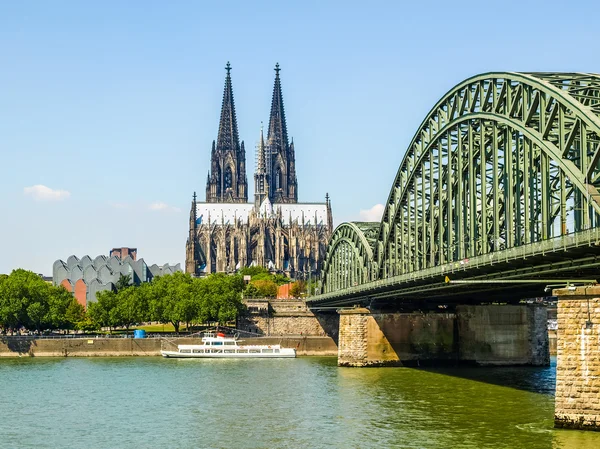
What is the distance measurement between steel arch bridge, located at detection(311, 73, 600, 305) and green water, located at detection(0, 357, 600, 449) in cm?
780

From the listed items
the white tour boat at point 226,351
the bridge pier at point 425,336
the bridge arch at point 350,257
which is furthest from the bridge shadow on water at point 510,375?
the white tour boat at point 226,351

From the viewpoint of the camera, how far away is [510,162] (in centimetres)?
6209

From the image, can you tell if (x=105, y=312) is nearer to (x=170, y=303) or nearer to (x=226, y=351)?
(x=170, y=303)

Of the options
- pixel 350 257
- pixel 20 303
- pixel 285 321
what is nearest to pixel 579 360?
pixel 350 257

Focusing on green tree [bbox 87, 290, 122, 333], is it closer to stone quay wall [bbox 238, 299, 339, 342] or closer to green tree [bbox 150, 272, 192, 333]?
green tree [bbox 150, 272, 192, 333]

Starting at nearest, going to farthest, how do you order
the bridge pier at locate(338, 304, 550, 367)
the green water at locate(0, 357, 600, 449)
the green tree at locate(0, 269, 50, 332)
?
the green water at locate(0, 357, 600, 449) → the bridge pier at locate(338, 304, 550, 367) → the green tree at locate(0, 269, 50, 332)

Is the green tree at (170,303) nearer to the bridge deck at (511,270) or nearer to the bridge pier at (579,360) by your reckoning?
the bridge deck at (511,270)

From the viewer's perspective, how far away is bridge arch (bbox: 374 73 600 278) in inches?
2064

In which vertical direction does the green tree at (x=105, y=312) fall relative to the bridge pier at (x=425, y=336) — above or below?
above

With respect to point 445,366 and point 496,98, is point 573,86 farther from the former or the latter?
point 445,366

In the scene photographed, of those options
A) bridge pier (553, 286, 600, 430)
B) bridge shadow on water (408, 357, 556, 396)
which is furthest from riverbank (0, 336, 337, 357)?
bridge pier (553, 286, 600, 430)

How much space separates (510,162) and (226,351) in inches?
2461

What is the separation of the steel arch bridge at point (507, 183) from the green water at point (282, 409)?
7.80 m

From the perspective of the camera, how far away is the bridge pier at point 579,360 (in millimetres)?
45344
